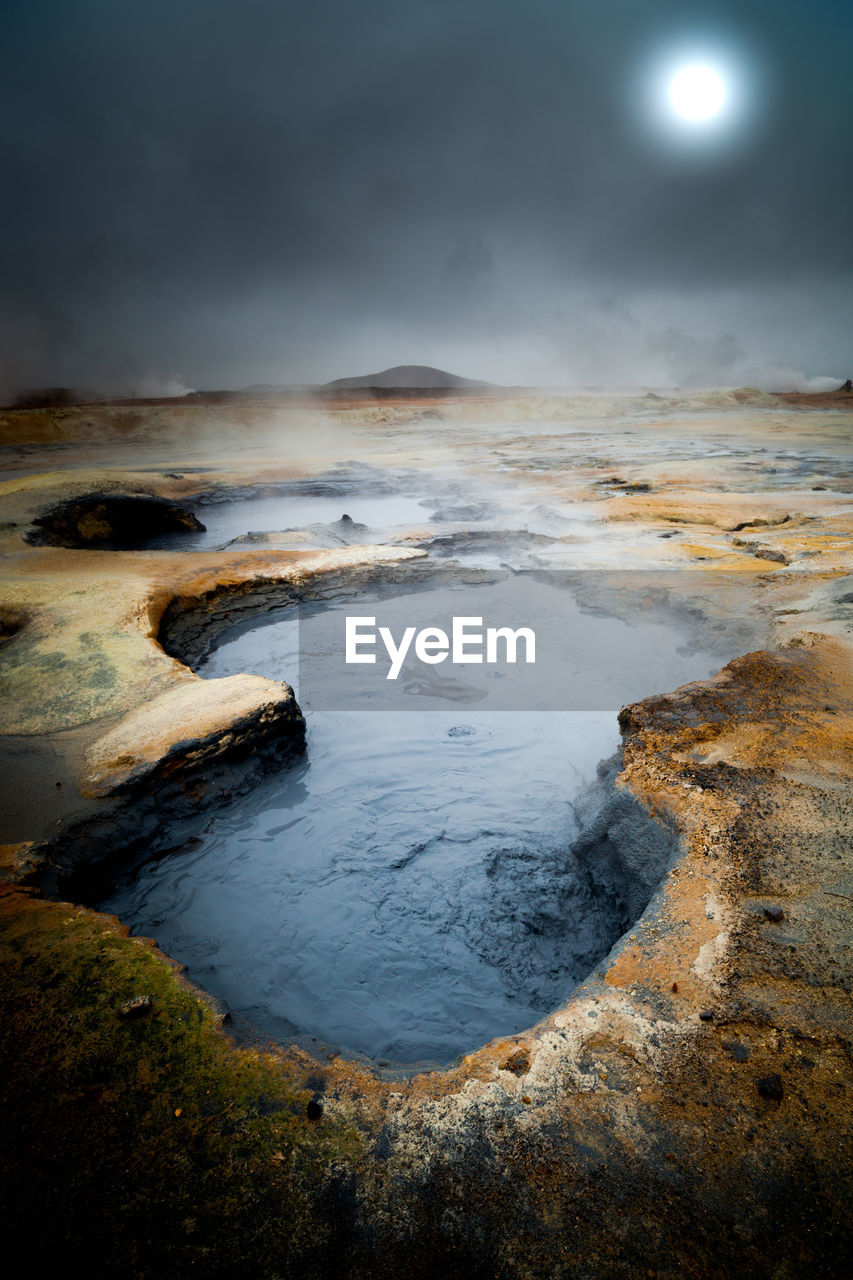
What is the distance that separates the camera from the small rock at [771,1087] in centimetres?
156

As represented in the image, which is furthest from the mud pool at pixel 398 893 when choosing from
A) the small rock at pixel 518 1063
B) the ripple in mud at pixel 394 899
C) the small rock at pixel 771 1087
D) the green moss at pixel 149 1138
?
the small rock at pixel 771 1087

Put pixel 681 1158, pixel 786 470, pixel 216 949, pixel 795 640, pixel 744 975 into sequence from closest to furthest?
pixel 681 1158 < pixel 744 975 < pixel 216 949 < pixel 795 640 < pixel 786 470

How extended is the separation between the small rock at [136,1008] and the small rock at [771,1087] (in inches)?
72.2

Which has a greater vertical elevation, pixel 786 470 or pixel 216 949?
pixel 786 470

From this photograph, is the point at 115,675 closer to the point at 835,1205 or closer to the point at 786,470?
the point at 835,1205

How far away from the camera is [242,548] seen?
333 inches

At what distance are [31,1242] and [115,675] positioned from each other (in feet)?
11.4

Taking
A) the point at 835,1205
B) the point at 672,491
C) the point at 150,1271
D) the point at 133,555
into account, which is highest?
the point at 672,491

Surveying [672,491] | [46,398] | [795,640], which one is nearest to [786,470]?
[672,491]

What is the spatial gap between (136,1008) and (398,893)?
1.65 meters

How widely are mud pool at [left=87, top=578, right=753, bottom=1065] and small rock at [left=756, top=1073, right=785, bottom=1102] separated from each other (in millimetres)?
1112
